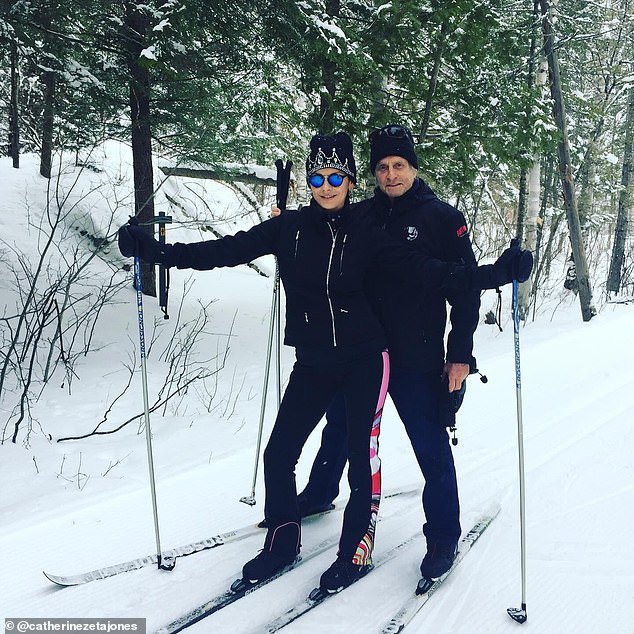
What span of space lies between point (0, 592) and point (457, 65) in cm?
815

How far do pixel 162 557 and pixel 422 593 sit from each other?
53.3 inches

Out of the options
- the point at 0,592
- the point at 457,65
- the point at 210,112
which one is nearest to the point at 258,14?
the point at 210,112

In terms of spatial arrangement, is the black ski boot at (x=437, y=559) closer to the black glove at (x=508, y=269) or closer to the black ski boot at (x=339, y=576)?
the black ski boot at (x=339, y=576)

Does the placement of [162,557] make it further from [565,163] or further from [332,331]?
[565,163]

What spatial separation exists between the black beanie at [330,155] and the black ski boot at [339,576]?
1.93 m

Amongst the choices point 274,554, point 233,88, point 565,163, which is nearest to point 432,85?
point 233,88

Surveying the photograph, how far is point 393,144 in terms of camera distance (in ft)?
9.70

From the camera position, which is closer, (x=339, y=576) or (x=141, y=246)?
(x=339, y=576)

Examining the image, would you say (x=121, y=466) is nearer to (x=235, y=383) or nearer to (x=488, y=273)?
(x=235, y=383)

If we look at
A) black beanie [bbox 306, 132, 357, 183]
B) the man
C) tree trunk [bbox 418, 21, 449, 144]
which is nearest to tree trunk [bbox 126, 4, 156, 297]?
tree trunk [bbox 418, 21, 449, 144]

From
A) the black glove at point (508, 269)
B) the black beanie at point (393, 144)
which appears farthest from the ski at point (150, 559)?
the black beanie at point (393, 144)

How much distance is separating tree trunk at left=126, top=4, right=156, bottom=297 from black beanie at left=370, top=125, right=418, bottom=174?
13.5 feet

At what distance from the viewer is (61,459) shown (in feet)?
15.8

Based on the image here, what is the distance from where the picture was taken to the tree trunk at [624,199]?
1491 centimetres
